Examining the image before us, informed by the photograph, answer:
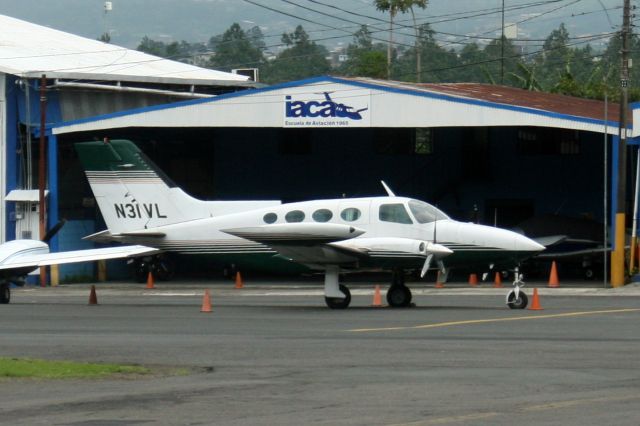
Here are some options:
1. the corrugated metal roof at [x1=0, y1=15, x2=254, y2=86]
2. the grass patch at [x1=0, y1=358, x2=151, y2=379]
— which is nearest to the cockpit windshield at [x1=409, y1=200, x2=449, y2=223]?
the grass patch at [x1=0, y1=358, x2=151, y2=379]

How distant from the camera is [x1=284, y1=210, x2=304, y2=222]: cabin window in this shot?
87.0 ft

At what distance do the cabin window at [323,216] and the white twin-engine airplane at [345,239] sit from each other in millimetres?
10

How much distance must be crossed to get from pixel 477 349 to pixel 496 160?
3068cm

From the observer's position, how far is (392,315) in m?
24.4

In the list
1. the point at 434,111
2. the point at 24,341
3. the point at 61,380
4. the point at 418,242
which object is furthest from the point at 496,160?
the point at 61,380

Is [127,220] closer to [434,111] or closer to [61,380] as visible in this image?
[434,111]

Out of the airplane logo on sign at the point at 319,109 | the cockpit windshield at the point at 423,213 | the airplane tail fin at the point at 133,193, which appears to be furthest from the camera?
the airplane logo on sign at the point at 319,109

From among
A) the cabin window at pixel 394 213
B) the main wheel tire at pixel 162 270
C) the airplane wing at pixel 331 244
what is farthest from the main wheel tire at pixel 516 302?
the main wheel tire at pixel 162 270

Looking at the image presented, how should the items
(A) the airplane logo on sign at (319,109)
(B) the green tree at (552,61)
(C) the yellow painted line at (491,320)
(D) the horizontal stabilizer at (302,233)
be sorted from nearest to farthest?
(C) the yellow painted line at (491,320) → (D) the horizontal stabilizer at (302,233) → (A) the airplane logo on sign at (319,109) → (B) the green tree at (552,61)

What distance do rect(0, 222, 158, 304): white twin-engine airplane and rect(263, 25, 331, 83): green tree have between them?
111490 millimetres

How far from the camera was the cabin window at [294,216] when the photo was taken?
26531mm

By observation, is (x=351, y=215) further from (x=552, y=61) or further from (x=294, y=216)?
(x=552, y=61)

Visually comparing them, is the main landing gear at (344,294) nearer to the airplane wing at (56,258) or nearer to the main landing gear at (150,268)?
the airplane wing at (56,258)

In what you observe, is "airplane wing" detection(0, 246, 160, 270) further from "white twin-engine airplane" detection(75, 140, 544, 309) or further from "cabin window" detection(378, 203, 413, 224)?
"cabin window" detection(378, 203, 413, 224)
